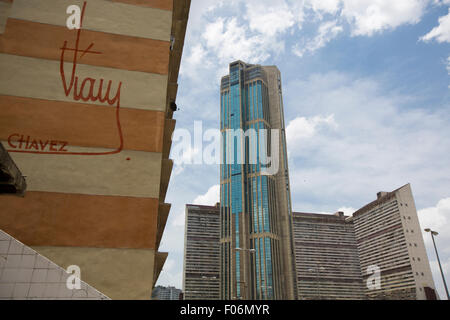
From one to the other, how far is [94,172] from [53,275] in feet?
18.4

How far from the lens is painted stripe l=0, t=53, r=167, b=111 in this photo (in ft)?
47.4

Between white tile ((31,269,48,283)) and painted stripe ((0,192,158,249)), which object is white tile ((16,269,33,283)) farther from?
painted stripe ((0,192,158,249))

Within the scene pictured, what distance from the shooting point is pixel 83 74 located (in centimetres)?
1544

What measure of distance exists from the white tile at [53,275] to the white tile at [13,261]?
86cm

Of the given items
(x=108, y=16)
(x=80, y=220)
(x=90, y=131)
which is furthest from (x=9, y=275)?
(x=108, y=16)

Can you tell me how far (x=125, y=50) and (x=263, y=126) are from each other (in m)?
164

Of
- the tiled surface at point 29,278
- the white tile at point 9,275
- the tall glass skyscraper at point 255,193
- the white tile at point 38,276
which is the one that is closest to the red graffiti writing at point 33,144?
the tiled surface at point 29,278

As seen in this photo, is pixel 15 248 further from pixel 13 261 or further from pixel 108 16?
pixel 108 16

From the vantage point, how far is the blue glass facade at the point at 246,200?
6038 inches

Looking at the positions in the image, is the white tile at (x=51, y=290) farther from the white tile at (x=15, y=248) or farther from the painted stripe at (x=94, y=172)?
the painted stripe at (x=94, y=172)

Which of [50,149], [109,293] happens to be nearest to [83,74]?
[50,149]

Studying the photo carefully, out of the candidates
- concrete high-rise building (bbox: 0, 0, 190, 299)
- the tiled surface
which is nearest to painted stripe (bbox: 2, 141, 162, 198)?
concrete high-rise building (bbox: 0, 0, 190, 299)

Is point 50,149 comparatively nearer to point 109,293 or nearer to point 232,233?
point 109,293

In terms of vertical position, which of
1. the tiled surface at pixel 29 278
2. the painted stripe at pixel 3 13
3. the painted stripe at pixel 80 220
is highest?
the painted stripe at pixel 3 13
